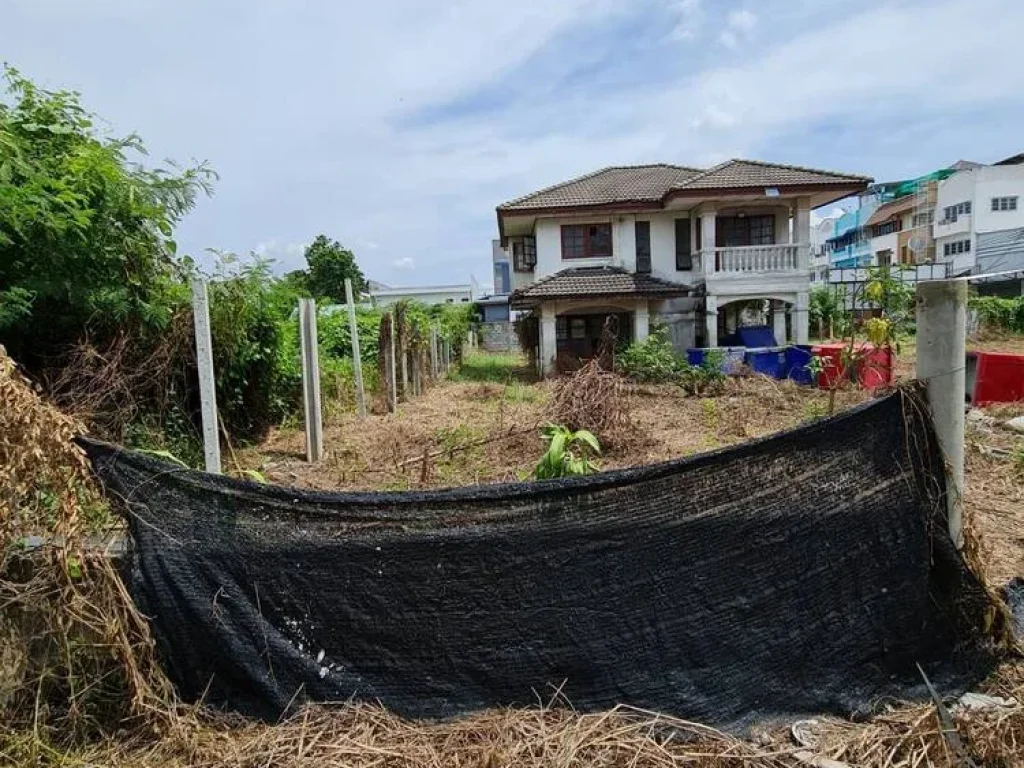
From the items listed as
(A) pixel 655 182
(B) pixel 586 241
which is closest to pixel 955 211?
(A) pixel 655 182

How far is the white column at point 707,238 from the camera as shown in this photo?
56.8ft

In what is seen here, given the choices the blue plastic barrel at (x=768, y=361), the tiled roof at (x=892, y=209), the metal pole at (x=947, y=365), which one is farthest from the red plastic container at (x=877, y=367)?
the tiled roof at (x=892, y=209)

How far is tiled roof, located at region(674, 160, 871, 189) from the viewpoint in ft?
54.9

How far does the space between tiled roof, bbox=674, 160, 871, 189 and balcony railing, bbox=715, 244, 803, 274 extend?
159cm

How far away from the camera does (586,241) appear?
19.1m

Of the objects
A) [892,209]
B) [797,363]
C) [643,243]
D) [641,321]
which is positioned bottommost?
[797,363]

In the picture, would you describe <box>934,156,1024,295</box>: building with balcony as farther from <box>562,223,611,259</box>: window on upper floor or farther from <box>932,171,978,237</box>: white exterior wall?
<box>562,223,611,259</box>: window on upper floor

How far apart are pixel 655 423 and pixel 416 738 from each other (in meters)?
7.30

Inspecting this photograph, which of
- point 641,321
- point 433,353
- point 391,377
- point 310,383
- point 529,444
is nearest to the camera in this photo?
point 310,383

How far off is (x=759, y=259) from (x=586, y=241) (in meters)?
4.66

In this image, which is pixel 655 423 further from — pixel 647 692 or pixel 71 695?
pixel 71 695

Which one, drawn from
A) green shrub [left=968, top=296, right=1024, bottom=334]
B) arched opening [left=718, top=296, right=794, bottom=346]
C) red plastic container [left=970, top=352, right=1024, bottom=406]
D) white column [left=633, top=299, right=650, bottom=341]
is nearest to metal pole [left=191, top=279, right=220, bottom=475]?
red plastic container [left=970, top=352, right=1024, bottom=406]

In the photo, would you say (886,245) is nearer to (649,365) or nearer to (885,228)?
(885,228)

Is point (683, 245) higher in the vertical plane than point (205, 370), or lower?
higher
